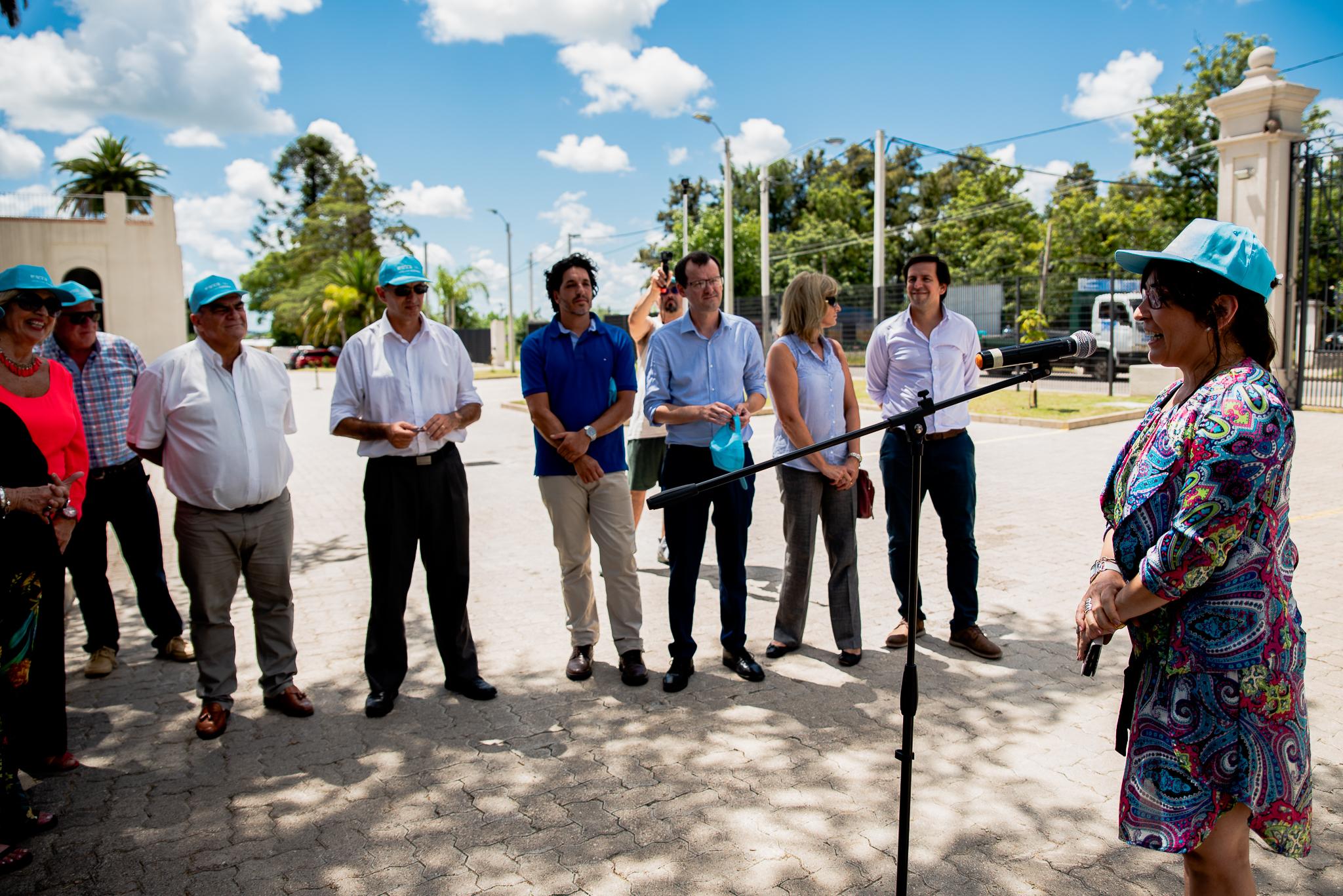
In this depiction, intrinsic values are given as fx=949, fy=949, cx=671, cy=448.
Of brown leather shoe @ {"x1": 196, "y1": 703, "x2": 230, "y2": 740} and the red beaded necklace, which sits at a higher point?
the red beaded necklace

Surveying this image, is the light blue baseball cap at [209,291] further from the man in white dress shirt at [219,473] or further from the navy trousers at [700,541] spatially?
the navy trousers at [700,541]

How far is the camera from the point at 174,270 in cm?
3553

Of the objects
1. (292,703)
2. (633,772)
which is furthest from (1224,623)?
(292,703)

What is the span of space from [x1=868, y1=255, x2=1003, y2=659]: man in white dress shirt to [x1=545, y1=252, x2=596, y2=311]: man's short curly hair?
1.60m

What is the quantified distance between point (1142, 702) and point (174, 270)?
129ft

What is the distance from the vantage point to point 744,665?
188 inches

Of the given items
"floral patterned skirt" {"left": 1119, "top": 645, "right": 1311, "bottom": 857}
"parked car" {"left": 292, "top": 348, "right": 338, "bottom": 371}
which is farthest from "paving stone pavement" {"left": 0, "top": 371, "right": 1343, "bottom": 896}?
"parked car" {"left": 292, "top": 348, "right": 338, "bottom": 371}

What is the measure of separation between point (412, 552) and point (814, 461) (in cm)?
206

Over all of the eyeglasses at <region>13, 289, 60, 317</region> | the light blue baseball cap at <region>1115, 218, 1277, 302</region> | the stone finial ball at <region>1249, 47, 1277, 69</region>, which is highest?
the stone finial ball at <region>1249, 47, 1277, 69</region>

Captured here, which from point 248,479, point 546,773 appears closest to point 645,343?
point 248,479

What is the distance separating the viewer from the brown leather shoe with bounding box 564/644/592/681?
4.83 m

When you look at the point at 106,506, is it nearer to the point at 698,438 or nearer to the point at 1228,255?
the point at 698,438

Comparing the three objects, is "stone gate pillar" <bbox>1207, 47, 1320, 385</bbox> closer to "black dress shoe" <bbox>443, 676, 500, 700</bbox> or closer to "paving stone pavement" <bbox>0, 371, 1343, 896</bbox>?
"paving stone pavement" <bbox>0, 371, 1343, 896</bbox>

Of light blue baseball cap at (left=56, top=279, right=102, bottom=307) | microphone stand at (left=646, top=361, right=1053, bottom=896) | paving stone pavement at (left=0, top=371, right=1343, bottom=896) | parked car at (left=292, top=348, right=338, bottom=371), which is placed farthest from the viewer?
parked car at (left=292, top=348, right=338, bottom=371)
